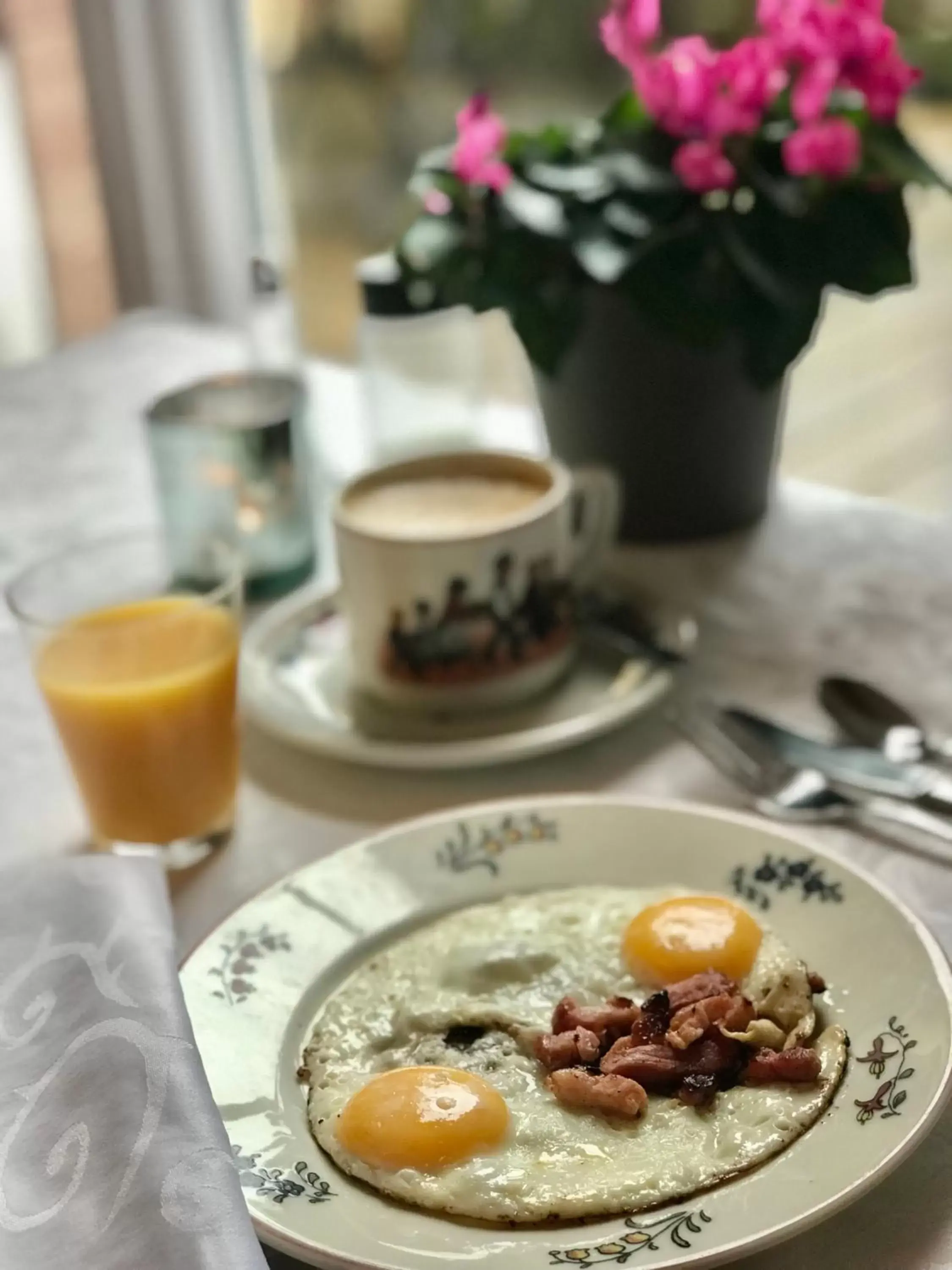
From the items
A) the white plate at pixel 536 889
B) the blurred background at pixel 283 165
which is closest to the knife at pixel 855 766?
the white plate at pixel 536 889

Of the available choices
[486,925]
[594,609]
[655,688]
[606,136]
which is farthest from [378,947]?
[606,136]

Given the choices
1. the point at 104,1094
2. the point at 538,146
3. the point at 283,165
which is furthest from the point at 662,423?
the point at 283,165

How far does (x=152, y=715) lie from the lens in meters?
0.81

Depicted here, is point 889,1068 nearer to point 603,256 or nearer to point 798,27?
point 603,256

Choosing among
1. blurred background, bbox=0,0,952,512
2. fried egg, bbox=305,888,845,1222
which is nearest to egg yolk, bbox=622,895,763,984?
fried egg, bbox=305,888,845,1222

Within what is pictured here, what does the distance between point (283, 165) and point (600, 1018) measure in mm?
2178

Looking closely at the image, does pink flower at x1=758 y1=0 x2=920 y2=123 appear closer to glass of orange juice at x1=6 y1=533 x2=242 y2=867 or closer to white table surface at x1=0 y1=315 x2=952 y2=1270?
white table surface at x1=0 y1=315 x2=952 y2=1270

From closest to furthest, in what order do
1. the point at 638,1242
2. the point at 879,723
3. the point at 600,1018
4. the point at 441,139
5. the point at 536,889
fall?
the point at 638,1242
the point at 600,1018
the point at 536,889
the point at 879,723
the point at 441,139

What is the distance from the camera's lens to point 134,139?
2.49 meters

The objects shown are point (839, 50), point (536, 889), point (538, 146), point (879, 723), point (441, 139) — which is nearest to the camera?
point (536, 889)

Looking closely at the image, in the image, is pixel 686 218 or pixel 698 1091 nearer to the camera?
pixel 698 1091

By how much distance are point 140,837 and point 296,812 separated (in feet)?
0.32

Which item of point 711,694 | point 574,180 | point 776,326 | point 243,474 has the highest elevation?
point 574,180

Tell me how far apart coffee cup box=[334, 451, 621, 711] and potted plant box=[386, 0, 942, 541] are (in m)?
0.14
